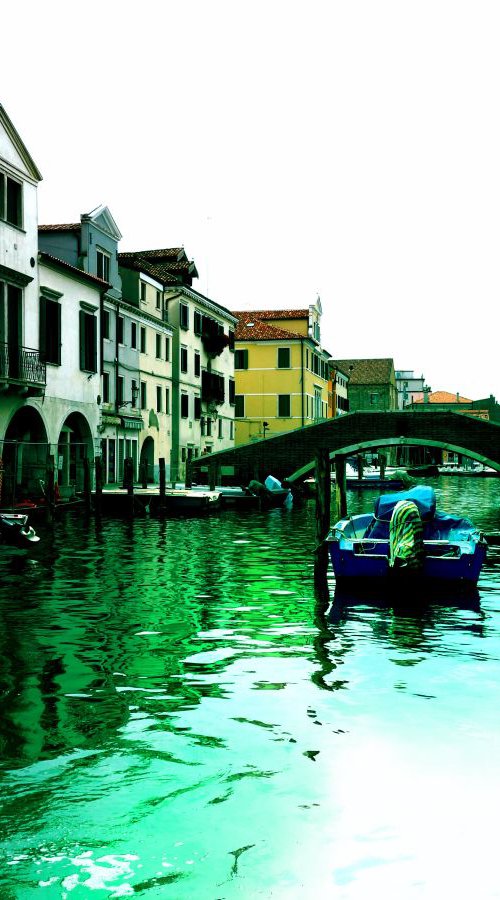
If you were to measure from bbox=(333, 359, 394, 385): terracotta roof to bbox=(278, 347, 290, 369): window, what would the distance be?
4593 cm

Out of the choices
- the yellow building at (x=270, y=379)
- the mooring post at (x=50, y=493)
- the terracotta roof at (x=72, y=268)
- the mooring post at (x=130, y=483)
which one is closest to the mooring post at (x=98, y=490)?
the mooring post at (x=130, y=483)

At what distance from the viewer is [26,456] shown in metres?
28.6

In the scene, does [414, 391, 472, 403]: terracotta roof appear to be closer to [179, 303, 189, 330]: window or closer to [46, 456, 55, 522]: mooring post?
[179, 303, 189, 330]: window

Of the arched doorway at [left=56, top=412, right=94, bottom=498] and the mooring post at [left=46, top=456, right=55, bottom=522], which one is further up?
the arched doorway at [left=56, top=412, right=94, bottom=498]

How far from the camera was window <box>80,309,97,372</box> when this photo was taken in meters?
32.4

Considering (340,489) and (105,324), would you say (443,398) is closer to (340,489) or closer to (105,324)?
(105,324)

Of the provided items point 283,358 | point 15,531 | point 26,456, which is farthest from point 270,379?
point 15,531

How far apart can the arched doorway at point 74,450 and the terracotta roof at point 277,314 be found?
36243 mm

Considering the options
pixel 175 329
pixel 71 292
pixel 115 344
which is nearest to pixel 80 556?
pixel 71 292

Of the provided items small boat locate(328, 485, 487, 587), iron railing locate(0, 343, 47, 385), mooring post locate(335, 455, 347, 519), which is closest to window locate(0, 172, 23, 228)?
iron railing locate(0, 343, 47, 385)

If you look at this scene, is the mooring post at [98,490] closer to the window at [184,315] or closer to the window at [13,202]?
the window at [13,202]

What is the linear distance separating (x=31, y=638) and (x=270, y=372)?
54795 millimetres

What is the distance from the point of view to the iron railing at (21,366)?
2616 centimetres

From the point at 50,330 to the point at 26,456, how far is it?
3.99m
